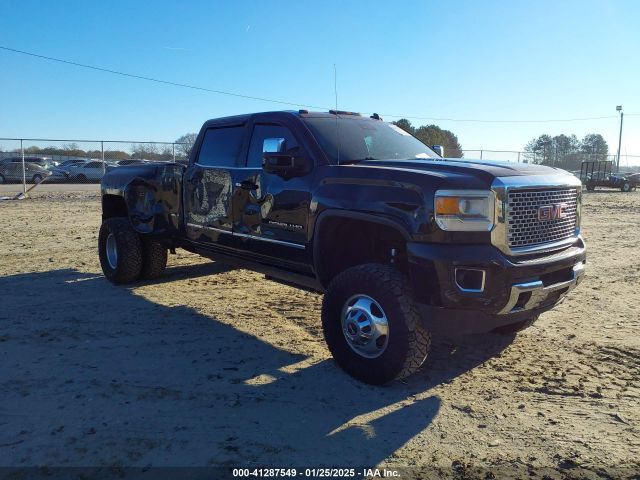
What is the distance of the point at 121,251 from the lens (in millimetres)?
6449

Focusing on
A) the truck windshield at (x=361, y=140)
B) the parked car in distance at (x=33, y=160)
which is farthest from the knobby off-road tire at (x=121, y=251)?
the parked car in distance at (x=33, y=160)

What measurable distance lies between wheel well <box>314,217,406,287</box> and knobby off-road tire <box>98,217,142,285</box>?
338 cm

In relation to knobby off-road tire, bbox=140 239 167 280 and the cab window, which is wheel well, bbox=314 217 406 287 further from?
knobby off-road tire, bbox=140 239 167 280

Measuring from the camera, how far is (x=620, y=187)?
3122 cm

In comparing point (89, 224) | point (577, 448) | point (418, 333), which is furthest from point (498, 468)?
point (89, 224)

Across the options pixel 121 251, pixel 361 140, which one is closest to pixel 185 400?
pixel 361 140

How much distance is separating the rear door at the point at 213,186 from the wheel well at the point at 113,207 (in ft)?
6.37

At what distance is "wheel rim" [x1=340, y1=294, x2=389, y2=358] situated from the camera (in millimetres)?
3570

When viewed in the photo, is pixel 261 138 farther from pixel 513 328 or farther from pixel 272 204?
pixel 513 328

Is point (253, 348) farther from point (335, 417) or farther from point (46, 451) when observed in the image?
point (46, 451)

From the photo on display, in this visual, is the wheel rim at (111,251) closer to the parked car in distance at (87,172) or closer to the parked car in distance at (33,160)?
the parked car in distance at (33,160)

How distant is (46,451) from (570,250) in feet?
12.0

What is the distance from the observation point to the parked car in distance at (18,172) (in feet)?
99.9

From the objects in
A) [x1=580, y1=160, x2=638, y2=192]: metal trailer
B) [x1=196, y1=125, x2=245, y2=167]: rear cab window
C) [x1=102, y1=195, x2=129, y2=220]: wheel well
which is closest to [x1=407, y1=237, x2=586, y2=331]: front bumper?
[x1=196, y1=125, x2=245, y2=167]: rear cab window
